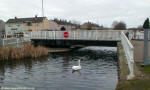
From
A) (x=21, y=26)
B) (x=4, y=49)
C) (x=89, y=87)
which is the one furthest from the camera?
(x=21, y=26)

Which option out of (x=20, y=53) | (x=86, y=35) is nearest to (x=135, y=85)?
(x=20, y=53)

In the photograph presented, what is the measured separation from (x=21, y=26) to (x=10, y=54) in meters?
41.5

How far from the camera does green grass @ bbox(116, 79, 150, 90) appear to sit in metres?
7.14

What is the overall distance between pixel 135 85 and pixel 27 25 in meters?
55.3

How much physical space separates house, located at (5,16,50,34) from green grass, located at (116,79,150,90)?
5241 cm

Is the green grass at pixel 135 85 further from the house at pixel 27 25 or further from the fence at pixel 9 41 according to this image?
the house at pixel 27 25

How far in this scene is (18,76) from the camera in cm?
1334

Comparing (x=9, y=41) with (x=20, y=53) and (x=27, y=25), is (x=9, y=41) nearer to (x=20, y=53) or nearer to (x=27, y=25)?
(x=20, y=53)

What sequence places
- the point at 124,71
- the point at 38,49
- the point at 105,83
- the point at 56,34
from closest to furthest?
the point at 124,71, the point at 105,83, the point at 38,49, the point at 56,34

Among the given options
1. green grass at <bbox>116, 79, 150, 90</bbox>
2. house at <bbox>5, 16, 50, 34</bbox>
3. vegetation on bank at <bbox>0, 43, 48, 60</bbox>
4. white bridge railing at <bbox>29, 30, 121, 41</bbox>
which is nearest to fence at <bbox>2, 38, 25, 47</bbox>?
white bridge railing at <bbox>29, 30, 121, 41</bbox>

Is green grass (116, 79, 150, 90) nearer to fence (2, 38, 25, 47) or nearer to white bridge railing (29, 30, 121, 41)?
white bridge railing (29, 30, 121, 41)

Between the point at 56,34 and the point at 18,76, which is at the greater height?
the point at 56,34

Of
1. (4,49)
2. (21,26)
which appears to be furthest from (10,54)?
(21,26)

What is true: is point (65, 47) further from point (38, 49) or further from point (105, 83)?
point (105, 83)
